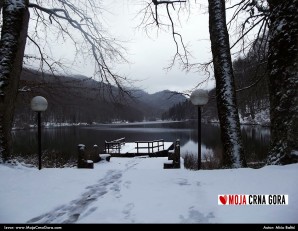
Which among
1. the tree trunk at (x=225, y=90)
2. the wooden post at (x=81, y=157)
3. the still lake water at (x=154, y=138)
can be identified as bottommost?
the still lake water at (x=154, y=138)

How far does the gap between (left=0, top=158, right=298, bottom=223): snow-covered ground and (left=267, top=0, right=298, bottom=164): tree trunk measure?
0.62 metres

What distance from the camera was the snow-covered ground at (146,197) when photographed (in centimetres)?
369

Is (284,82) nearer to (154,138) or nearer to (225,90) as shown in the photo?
(225,90)

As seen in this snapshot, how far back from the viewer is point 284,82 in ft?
19.9

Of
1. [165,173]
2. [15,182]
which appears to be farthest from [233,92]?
[15,182]

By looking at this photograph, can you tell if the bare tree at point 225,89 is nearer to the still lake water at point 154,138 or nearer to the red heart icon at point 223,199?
the red heart icon at point 223,199

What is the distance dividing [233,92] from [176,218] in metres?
4.78

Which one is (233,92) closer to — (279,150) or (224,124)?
(224,124)

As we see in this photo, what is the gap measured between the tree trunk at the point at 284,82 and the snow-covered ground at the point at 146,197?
24.5 inches

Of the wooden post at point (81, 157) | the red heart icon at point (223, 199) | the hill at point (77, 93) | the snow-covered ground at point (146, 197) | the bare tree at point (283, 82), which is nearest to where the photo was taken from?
the snow-covered ground at point (146, 197)

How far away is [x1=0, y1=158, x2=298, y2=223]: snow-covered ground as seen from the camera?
3.69 metres

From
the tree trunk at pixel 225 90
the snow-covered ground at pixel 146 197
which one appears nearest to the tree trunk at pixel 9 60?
the snow-covered ground at pixel 146 197
